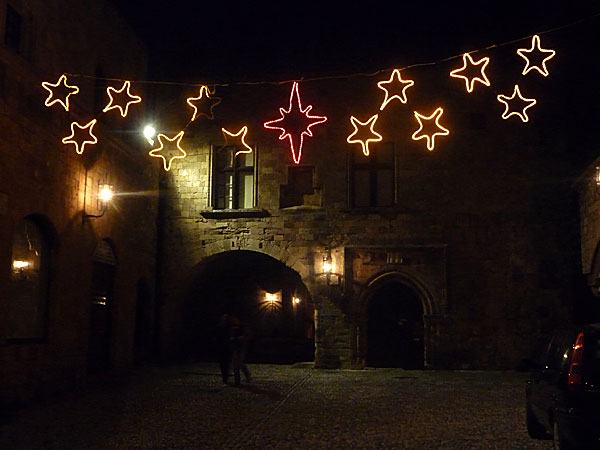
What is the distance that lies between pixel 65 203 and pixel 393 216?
22.8 ft

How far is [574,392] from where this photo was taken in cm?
537

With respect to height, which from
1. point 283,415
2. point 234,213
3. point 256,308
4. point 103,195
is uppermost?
point 234,213

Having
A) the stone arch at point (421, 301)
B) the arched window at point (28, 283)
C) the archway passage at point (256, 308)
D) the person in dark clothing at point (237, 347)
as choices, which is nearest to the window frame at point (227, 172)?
the archway passage at point (256, 308)

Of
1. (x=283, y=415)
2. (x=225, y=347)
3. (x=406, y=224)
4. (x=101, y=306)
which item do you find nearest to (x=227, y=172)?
(x=406, y=224)

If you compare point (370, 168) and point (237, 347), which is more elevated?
point (370, 168)

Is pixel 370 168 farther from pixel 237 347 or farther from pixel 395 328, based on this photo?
pixel 237 347

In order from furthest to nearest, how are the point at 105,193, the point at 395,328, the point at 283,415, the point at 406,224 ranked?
1. the point at 395,328
2. the point at 406,224
3. the point at 105,193
4. the point at 283,415

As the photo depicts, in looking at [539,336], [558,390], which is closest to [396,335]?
[539,336]

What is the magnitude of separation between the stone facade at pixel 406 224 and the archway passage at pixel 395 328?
1.69 ft

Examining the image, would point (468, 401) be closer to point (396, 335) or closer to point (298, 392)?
point (298, 392)

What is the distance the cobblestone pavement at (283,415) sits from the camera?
7164 mm

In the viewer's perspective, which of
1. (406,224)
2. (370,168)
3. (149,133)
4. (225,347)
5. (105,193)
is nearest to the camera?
(225,347)

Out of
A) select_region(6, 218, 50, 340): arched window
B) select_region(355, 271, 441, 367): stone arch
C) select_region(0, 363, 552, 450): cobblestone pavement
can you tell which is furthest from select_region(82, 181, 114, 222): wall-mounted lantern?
select_region(355, 271, 441, 367): stone arch

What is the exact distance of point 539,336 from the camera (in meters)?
14.1
